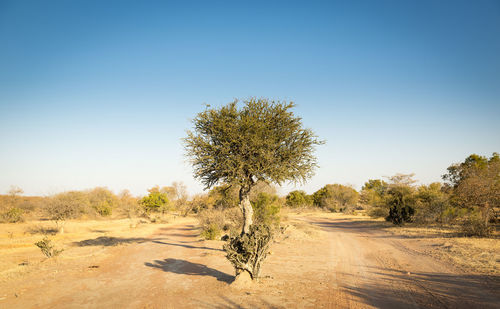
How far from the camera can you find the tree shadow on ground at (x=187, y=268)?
28.3 feet

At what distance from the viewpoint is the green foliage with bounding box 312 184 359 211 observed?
51.2 m

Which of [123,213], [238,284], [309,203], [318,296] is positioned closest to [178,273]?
[238,284]

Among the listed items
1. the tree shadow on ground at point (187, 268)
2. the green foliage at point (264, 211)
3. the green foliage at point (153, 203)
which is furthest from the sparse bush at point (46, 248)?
the green foliage at point (153, 203)

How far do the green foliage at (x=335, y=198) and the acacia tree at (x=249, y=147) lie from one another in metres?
41.5

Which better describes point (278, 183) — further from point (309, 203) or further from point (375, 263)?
point (309, 203)

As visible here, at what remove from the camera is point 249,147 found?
11.0 metres

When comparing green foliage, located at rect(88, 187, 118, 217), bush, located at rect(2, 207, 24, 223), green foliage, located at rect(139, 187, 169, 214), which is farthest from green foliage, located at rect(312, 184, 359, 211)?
bush, located at rect(2, 207, 24, 223)

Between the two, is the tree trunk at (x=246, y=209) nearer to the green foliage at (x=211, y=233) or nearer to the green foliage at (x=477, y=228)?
the green foliage at (x=211, y=233)

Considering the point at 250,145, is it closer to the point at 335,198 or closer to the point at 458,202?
the point at 458,202

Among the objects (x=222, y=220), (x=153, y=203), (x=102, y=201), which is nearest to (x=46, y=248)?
(x=222, y=220)

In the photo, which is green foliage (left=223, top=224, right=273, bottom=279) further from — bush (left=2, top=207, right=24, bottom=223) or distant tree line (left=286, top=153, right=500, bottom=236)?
bush (left=2, top=207, right=24, bottom=223)

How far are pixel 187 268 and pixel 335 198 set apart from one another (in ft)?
162

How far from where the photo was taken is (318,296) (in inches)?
254

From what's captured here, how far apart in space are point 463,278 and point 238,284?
7059 mm
